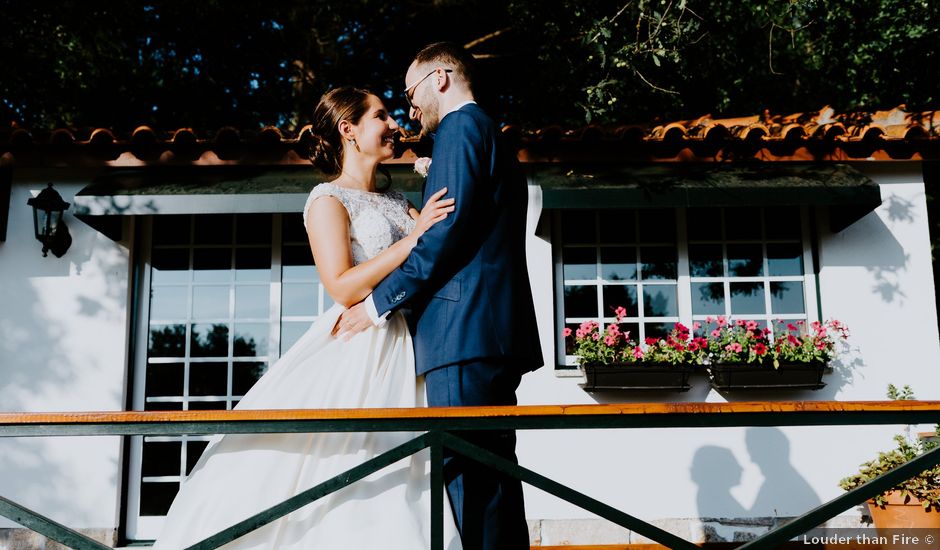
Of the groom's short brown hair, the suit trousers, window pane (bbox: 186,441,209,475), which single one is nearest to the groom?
the suit trousers

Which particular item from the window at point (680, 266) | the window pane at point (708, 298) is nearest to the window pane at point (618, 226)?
the window at point (680, 266)

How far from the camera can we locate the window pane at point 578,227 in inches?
239

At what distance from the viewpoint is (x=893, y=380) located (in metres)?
5.64

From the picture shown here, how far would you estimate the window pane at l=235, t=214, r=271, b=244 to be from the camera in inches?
241

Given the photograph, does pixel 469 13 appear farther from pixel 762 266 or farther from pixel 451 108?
pixel 451 108

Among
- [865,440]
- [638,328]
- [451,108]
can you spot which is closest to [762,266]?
[638,328]

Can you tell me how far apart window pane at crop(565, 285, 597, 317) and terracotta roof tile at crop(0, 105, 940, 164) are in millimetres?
1048

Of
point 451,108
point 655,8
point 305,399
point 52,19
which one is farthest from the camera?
point 52,19

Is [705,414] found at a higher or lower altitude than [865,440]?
higher

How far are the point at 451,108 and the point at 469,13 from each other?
359 inches

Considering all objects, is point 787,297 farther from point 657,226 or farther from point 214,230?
point 214,230

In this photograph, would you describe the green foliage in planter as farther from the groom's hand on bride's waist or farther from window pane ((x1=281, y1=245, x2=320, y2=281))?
window pane ((x1=281, y1=245, x2=320, y2=281))

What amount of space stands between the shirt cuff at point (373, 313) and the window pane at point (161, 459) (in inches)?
176

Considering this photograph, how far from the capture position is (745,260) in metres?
6.07
